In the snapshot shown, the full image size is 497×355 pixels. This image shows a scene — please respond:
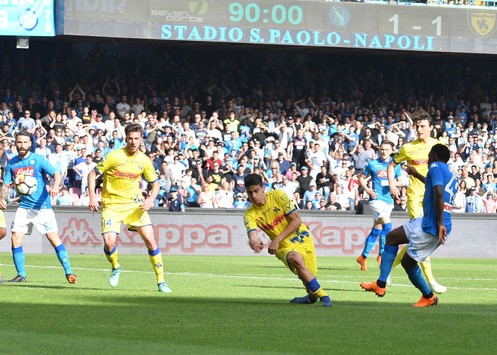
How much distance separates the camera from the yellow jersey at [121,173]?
49.1ft

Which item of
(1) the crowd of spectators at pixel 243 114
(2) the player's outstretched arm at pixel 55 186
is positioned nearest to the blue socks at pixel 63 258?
(2) the player's outstretched arm at pixel 55 186

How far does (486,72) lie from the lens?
42.2 meters

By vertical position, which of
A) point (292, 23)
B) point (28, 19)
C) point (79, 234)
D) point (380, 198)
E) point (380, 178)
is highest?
point (292, 23)

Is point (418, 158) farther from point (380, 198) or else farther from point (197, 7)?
point (197, 7)

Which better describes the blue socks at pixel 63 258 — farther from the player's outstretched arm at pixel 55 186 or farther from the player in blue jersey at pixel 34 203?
the player's outstretched arm at pixel 55 186

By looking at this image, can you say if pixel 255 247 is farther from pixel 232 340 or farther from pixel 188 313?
pixel 232 340

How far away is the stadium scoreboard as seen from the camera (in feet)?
110

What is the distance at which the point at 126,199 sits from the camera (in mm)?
15039

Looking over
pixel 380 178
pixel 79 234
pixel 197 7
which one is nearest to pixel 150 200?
pixel 380 178

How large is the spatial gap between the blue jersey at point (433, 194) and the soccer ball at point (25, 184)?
6005 mm

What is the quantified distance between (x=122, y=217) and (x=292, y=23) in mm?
21132

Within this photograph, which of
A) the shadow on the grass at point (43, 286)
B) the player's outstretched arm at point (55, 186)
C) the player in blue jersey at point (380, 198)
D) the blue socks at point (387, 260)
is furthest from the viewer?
the player in blue jersey at point (380, 198)

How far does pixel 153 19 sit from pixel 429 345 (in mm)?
25982

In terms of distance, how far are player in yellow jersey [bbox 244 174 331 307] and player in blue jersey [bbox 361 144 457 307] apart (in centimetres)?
98
